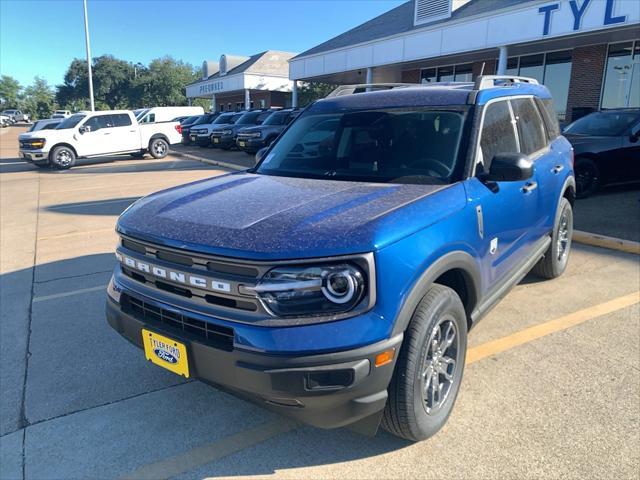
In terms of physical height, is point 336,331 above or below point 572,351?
above

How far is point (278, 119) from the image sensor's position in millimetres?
19219

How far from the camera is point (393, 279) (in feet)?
7.18

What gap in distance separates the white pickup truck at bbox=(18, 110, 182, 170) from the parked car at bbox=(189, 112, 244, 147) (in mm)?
4703

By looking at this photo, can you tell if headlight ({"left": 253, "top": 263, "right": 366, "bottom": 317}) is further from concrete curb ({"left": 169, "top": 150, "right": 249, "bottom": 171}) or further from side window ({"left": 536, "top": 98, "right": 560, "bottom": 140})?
concrete curb ({"left": 169, "top": 150, "right": 249, "bottom": 171})

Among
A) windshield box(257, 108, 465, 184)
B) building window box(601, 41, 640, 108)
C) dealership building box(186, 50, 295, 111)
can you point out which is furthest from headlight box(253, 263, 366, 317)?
dealership building box(186, 50, 295, 111)

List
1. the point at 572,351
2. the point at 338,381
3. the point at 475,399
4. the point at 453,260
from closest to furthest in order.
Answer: the point at 338,381 → the point at 453,260 → the point at 475,399 → the point at 572,351

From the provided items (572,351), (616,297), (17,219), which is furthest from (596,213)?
(17,219)

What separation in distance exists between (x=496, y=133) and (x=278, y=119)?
16.5 metres

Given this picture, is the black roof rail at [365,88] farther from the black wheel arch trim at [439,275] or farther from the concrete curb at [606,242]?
the concrete curb at [606,242]

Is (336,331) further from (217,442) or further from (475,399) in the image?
(475,399)

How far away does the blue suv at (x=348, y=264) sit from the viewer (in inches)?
83.4

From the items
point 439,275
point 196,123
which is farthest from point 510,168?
point 196,123

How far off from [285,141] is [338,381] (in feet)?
7.89

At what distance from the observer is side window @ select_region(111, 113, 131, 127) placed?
17812mm
